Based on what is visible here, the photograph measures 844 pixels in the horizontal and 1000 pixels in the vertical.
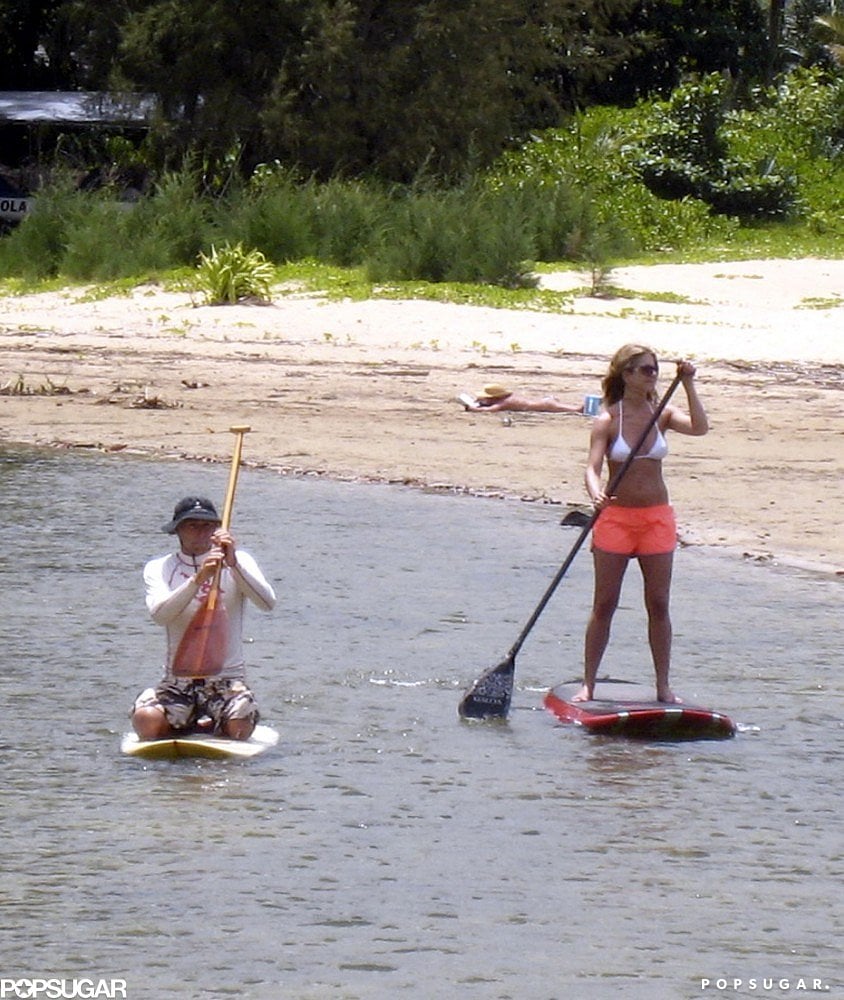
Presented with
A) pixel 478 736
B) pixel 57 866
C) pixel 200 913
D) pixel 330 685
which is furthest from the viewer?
pixel 330 685

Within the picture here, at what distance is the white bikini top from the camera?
7141mm

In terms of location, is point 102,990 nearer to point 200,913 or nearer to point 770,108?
point 200,913

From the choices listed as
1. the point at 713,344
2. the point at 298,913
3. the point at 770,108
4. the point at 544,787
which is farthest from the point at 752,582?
the point at 770,108

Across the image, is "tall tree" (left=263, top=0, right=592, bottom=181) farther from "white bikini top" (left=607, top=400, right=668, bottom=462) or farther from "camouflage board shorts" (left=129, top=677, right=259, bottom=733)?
"camouflage board shorts" (left=129, top=677, right=259, bottom=733)

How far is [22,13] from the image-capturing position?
1384 inches

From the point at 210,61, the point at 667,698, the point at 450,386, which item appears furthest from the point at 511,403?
the point at 210,61

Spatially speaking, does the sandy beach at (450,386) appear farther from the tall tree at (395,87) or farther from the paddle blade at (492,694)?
the tall tree at (395,87)

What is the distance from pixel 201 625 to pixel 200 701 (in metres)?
0.38

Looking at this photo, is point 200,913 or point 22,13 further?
point 22,13

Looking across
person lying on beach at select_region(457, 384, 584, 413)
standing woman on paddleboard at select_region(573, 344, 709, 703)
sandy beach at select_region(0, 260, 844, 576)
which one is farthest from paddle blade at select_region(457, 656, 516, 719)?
person lying on beach at select_region(457, 384, 584, 413)

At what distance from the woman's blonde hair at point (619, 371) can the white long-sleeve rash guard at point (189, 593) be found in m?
1.50

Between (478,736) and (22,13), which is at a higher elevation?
(22,13)

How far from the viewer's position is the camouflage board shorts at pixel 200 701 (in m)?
7.14

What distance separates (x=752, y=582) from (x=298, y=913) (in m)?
5.25
